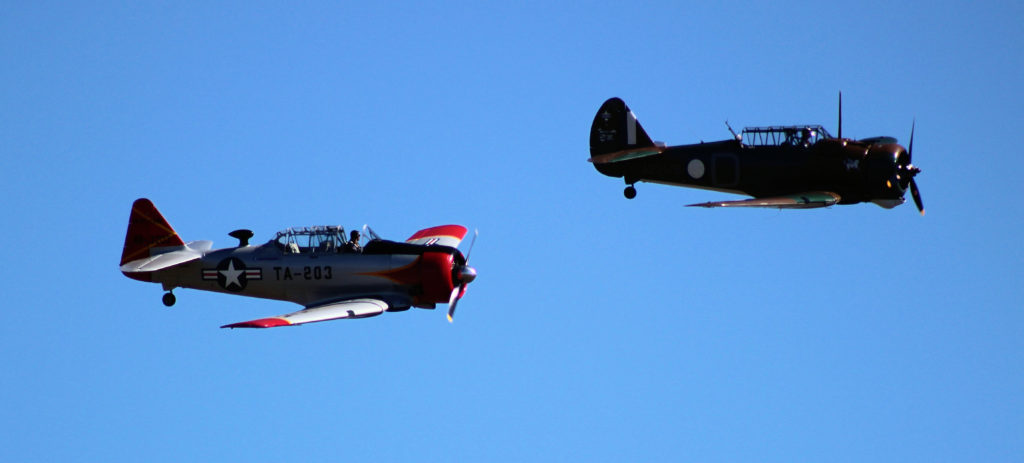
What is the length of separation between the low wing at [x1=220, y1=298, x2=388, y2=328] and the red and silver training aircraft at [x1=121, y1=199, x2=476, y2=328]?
0.17 ft

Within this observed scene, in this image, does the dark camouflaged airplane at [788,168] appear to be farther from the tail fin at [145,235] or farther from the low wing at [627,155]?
the tail fin at [145,235]

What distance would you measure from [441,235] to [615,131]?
4.47 meters

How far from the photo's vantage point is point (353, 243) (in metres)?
26.2

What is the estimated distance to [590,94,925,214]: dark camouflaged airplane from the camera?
92.3 ft

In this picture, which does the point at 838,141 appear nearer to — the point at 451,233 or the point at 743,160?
the point at 743,160

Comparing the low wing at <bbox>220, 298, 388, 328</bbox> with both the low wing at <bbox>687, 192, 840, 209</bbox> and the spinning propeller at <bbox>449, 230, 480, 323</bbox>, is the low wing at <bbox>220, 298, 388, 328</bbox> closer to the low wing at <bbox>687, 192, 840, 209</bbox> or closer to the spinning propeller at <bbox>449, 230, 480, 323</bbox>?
the spinning propeller at <bbox>449, 230, 480, 323</bbox>

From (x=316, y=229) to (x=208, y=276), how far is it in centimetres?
227

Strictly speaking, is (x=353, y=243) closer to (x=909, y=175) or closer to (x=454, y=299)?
(x=454, y=299)

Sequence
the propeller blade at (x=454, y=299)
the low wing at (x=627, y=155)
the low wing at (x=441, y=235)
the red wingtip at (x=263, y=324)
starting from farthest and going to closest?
1. the low wing at (x=627, y=155)
2. the low wing at (x=441, y=235)
3. the propeller blade at (x=454, y=299)
4. the red wingtip at (x=263, y=324)

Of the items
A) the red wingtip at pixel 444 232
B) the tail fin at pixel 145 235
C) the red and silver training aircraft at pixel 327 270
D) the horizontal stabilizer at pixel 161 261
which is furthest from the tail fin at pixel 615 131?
the tail fin at pixel 145 235

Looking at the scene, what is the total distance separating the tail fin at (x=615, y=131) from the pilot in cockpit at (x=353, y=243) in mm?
6214

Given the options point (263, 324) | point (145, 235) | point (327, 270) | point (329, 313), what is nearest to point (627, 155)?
point (327, 270)

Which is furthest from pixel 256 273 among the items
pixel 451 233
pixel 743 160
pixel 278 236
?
pixel 743 160

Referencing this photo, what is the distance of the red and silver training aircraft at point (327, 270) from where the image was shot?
25.9 meters
